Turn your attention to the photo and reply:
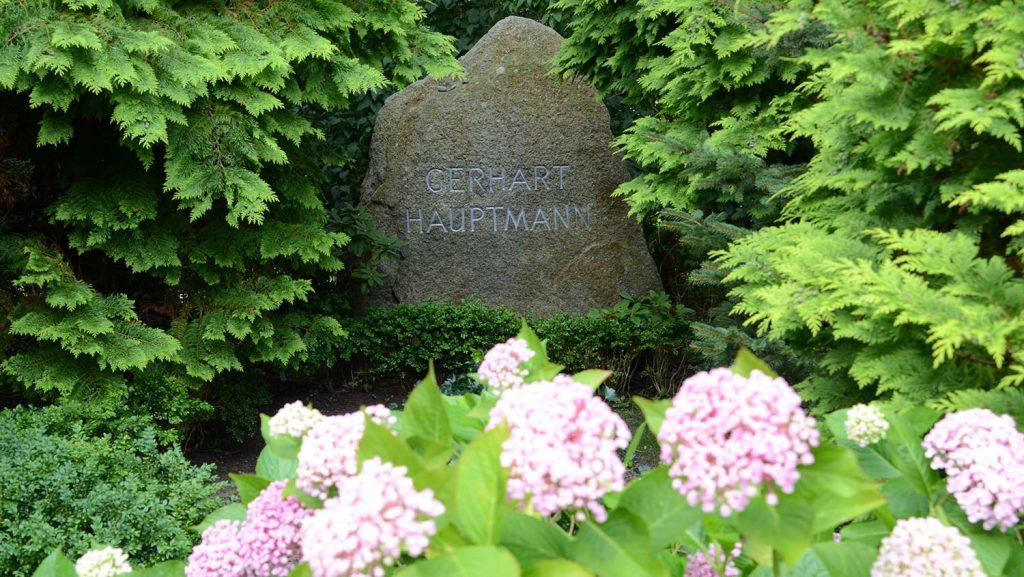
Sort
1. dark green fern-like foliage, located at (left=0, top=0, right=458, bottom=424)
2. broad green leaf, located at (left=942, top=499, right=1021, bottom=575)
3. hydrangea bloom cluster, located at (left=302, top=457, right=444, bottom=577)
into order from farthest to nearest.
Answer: dark green fern-like foliage, located at (left=0, top=0, right=458, bottom=424)
broad green leaf, located at (left=942, top=499, right=1021, bottom=575)
hydrangea bloom cluster, located at (left=302, top=457, right=444, bottom=577)

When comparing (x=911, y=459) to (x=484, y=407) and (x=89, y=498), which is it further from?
(x=89, y=498)

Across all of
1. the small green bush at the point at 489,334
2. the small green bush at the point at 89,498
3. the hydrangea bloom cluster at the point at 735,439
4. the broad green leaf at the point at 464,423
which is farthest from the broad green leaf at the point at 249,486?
the small green bush at the point at 489,334

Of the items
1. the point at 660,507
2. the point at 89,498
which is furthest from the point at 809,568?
the point at 89,498

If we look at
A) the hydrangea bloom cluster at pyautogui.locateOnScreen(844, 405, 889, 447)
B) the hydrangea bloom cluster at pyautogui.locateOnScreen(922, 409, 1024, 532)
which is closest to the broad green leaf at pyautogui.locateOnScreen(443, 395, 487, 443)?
the hydrangea bloom cluster at pyautogui.locateOnScreen(844, 405, 889, 447)

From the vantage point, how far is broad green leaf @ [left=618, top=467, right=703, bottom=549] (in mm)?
1014

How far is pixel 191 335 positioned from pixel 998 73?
4219 millimetres

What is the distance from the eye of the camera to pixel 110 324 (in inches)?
169

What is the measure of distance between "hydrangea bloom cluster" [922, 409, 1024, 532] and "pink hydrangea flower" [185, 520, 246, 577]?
3.38ft

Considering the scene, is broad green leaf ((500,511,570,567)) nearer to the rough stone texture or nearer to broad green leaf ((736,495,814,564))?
broad green leaf ((736,495,814,564))

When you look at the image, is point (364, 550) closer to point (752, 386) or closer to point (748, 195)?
point (752, 386)

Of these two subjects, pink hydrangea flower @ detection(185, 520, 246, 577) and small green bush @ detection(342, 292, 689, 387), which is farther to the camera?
small green bush @ detection(342, 292, 689, 387)

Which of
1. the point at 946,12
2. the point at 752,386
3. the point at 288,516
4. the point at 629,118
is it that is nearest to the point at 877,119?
the point at 946,12

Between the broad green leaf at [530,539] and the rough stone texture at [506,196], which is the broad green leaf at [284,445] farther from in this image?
the rough stone texture at [506,196]

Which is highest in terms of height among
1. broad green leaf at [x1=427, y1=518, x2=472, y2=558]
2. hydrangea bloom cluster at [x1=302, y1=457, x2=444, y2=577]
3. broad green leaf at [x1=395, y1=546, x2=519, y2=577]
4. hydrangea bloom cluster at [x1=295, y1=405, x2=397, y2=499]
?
hydrangea bloom cluster at [x1=302, y1=457, x2=444, y2=577]
